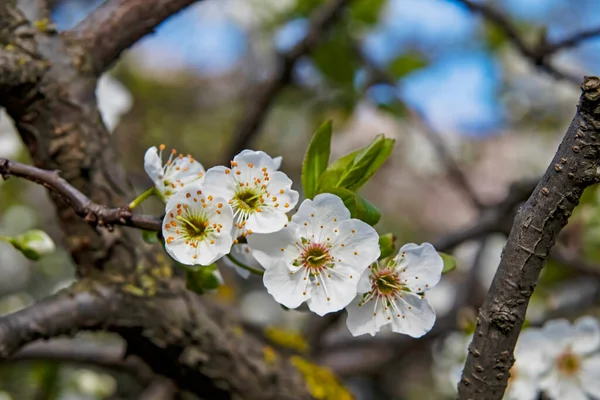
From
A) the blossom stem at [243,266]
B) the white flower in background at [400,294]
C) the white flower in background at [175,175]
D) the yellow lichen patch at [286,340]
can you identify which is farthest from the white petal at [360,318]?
the yellow lichen patch at [286,340]

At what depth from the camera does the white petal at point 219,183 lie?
60cm

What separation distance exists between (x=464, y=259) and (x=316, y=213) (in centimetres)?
181

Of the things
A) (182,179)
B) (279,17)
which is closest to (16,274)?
(279,17)

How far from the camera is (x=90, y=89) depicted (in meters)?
0.84

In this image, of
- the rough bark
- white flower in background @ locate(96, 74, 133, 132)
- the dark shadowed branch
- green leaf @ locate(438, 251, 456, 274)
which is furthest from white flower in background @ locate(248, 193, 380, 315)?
white flower in background @ locate(96, 74, 133, 132)

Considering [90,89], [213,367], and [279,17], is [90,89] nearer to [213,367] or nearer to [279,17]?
[213,367]

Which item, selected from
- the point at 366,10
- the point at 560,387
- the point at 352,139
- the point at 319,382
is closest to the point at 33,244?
the point at 319,382

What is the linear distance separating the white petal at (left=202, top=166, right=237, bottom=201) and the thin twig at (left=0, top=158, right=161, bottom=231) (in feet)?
0.21

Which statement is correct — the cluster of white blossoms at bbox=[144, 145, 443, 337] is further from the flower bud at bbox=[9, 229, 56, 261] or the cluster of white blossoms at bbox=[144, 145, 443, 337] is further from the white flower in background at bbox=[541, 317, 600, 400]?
the white flower in background at bbox=[541, 317, 600, 400]

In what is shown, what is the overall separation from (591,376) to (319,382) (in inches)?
16.8

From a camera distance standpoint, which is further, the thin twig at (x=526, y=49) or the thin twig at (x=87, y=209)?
the thin twig at (x=526, y=49)

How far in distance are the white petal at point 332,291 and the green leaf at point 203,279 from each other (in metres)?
0.15

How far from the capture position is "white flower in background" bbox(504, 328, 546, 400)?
0.87 m

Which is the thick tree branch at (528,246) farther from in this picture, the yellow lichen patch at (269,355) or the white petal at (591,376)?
the yellow lichen patch at (269,355)
